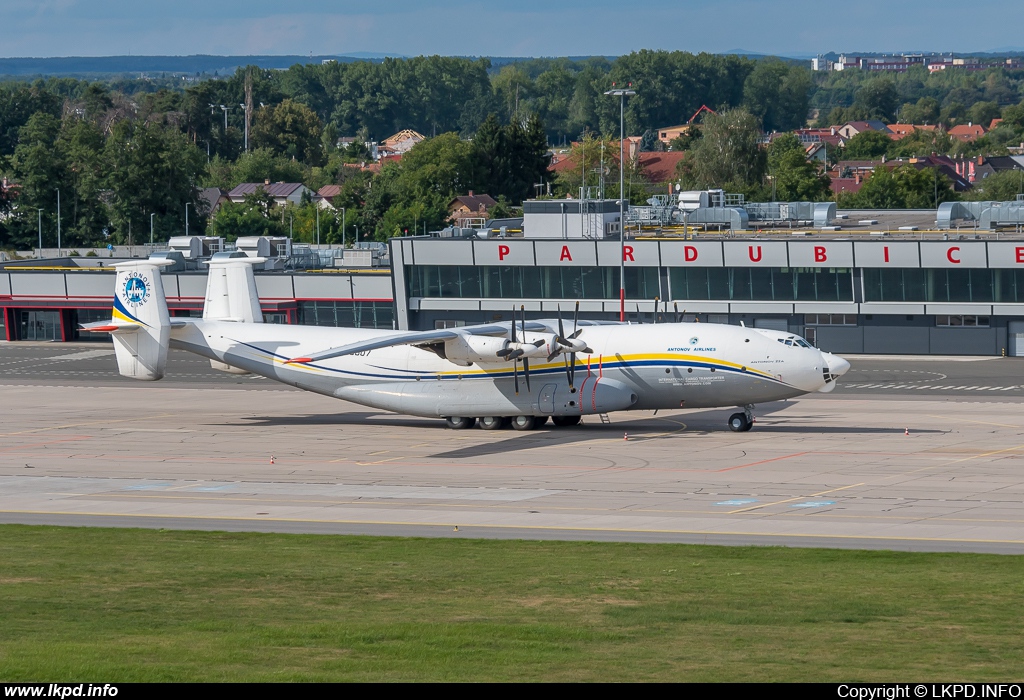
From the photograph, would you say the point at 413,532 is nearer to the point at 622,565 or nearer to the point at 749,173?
the point at 622,565

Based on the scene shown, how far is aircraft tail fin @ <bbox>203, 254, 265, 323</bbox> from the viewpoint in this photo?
6031cm

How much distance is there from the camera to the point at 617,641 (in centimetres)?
1978

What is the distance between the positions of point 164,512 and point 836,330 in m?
62.7

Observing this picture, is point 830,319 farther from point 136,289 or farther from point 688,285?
point 136,289

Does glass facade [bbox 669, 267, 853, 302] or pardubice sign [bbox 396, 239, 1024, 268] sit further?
glass facade [bbox 669, 267, 853, 302]

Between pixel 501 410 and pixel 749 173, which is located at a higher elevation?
pixel 749 173

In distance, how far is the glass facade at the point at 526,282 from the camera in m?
93.1

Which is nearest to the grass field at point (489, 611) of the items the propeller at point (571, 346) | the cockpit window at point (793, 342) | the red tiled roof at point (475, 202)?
the propeller at point (571, 346)

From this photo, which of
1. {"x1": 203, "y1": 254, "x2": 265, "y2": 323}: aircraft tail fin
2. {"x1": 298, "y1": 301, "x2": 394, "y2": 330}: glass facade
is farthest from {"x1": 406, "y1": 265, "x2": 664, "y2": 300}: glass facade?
{"x1": 203, "y1": 254, "x2": 265, "y2": 323}: aircraft tail fin

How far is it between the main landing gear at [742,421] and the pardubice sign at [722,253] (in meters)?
39.1

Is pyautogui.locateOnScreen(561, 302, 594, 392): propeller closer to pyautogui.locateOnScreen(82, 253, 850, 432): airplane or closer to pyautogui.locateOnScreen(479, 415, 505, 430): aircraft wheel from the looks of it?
pyautogui.locateOnScreen(82, 253, 850, 432): airplane

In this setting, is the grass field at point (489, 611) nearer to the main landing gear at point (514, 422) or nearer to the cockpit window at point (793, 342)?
the cockpit window at point (793, 342)

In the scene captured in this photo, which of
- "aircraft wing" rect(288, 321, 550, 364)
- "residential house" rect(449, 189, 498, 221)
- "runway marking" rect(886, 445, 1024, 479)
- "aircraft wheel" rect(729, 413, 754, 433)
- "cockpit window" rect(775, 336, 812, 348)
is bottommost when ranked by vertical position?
"runway marking" rect(886, 445, 1024, 479)
